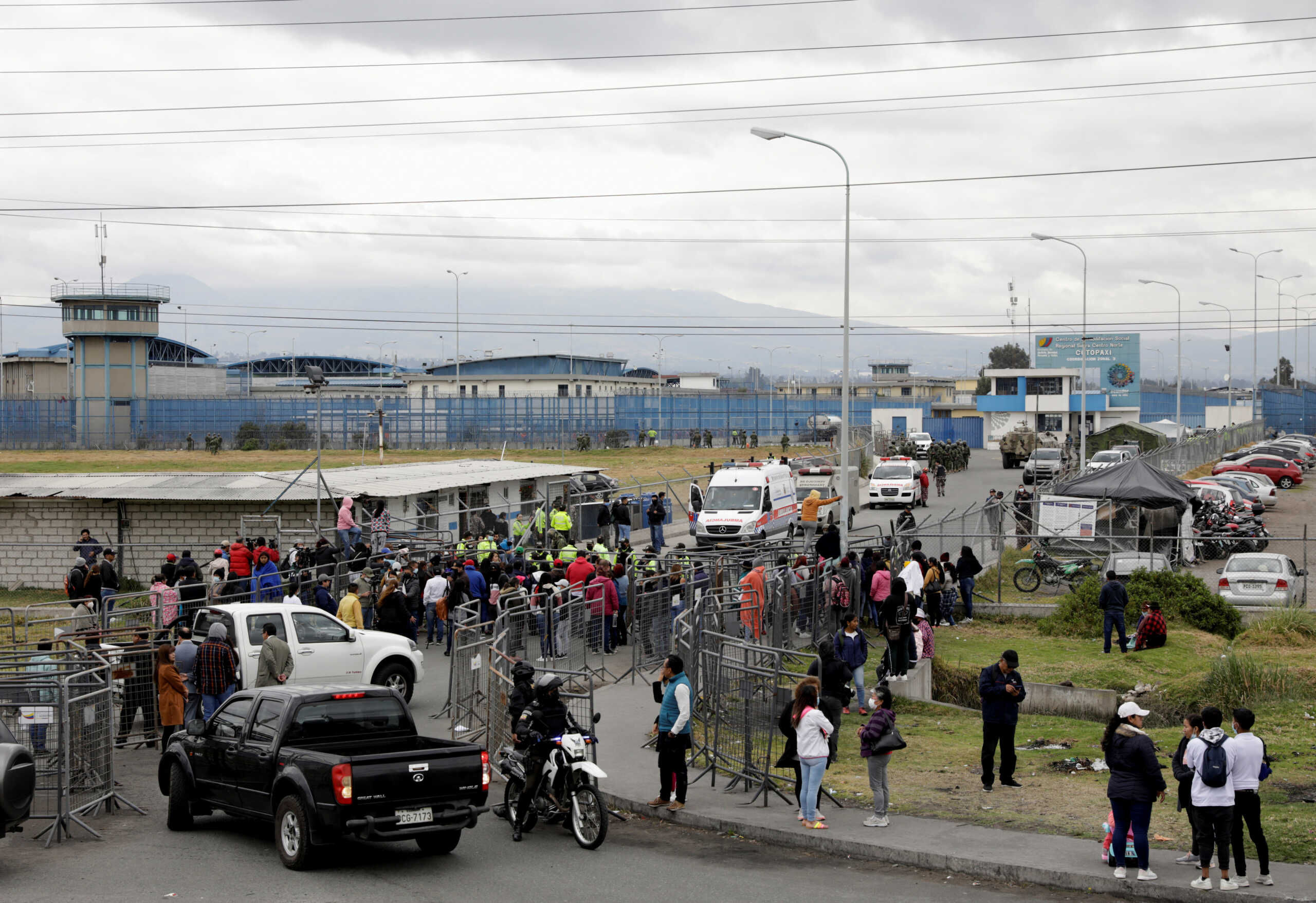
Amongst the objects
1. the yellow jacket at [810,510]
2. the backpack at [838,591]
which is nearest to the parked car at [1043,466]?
the yellow jacket at [810,510]

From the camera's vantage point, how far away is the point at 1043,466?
5512 centimetres

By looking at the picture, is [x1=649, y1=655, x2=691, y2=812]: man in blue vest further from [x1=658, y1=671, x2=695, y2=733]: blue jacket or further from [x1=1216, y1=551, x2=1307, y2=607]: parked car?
[x1=1216, y1=551, x2=1307, y2=607]: parked car

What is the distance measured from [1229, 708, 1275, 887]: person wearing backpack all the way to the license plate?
6.41 metres

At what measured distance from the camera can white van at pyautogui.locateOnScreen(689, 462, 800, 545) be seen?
115ft

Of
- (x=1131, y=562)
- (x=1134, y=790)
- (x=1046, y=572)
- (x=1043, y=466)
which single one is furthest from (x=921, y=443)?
(x=1134, y=790)

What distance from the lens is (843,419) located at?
Result: 29.5m

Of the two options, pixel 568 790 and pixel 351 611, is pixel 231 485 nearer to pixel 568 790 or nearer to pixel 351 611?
pixel 351 611

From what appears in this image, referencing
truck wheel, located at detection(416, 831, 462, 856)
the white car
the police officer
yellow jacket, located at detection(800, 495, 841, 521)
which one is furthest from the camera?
the white car

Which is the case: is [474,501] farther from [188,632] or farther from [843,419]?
[188,632]

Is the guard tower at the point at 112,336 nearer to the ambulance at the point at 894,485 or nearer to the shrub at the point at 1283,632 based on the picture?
the ambulance at the point at 894,485

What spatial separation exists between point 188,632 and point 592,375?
108981mm

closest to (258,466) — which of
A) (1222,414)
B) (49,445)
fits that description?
(49,445)

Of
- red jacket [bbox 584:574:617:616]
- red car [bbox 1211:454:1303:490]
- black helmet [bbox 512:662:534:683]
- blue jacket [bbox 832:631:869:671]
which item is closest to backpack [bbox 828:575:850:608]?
red jacket [bbox 584:574:617:616]

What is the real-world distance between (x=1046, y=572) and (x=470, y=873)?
21060mm
